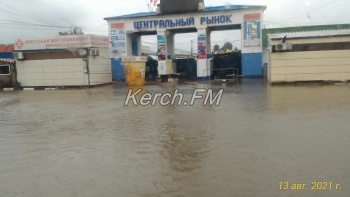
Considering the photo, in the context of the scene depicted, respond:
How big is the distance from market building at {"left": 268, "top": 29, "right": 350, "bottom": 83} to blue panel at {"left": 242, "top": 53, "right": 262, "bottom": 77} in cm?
652

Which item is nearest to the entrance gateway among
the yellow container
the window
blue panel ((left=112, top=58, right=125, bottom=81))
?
blue panel ((left=112, top=58, right=125, bottom=81))

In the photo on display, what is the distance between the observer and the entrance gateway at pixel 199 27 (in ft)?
82.4

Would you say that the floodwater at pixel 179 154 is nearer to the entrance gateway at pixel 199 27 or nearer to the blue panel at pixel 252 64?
the blue panel at pixel 252 64

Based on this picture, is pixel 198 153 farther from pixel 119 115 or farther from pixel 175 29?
pixel 175 29

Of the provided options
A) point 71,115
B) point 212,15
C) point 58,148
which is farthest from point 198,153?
point 212,15

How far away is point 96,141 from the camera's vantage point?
644 centimetres

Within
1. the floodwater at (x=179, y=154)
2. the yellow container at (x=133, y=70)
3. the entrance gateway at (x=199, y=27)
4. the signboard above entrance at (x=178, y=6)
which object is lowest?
the floodwater at (x=179, y=154)

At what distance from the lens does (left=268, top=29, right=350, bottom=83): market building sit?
1789cm

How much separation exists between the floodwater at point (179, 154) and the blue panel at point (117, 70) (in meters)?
18.7

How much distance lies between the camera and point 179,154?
535 centimetres

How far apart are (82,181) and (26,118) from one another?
6.60 metres

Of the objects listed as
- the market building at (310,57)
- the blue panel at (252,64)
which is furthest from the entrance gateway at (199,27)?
the market building at (310,57)

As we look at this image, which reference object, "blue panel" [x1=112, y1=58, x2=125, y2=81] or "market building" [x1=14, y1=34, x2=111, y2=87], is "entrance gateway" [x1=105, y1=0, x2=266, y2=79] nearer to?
"blue panel" [x1=112, y1=58, x2=125, y2=81]

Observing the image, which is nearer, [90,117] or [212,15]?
[90,117]
